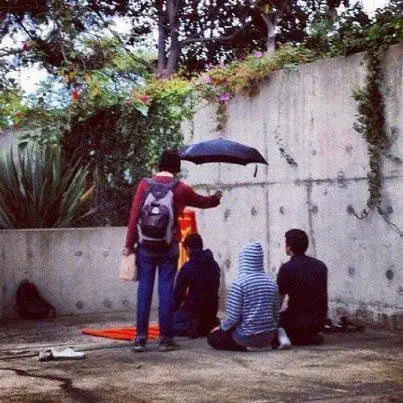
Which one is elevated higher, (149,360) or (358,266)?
(358,266)

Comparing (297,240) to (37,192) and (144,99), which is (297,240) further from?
(37,192)

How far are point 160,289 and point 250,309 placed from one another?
0.87 metres

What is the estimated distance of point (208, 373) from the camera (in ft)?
21.2

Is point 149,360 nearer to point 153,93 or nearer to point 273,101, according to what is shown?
point 273,101

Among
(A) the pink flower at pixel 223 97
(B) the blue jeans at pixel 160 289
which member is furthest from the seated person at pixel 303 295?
(A) the pink flower at pixel 223 97

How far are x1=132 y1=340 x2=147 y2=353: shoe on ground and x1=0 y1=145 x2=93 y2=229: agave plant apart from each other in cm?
441

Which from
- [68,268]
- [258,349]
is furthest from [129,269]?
[68,268]

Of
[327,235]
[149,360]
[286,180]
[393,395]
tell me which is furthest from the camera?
[286,180]

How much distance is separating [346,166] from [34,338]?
3.66 m

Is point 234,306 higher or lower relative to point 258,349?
higher

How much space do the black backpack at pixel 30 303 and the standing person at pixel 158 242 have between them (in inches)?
129

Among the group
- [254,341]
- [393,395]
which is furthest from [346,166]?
[393,395]

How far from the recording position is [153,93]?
39.7ft

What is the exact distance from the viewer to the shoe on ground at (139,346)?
7755 mm
